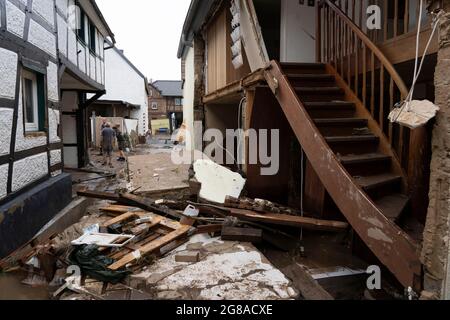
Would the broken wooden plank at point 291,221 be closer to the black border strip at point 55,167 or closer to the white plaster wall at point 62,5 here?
the black border strip at point 55,167

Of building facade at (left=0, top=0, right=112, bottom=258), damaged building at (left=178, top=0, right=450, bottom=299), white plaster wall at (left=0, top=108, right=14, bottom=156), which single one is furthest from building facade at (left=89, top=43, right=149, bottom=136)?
white plaster wall at (left=0, top=108, right=14, bottom=156)

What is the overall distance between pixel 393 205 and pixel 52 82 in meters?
5.46

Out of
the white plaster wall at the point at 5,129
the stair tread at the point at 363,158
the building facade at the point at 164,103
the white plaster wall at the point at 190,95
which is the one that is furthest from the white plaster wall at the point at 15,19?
the building facade at the point at 164,103

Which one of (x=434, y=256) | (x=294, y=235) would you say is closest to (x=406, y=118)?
(x=434, y=256)

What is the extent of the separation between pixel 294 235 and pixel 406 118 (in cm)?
284

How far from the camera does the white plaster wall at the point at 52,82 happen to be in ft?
17.0

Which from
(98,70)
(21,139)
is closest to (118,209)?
(21,139)

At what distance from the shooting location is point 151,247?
3520 millimetres

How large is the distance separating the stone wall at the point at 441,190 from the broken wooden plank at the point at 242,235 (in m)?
2.04

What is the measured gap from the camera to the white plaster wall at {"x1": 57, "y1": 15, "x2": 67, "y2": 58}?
20.0 ft

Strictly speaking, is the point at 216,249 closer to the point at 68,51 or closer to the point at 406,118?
the point at 406,118

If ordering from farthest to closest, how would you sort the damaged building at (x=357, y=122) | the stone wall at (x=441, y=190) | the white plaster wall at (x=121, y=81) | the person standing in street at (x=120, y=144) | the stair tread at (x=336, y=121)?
the white plaster wall at (x=121, y=81)
the person standing in street at (x=120, y=144)
the stair tread at (x=336, y=121)
the damaged building at (x=357, y=122)
the stone wall at (x=441, y=190)

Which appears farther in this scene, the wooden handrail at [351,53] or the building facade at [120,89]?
the building facade at [120,89]

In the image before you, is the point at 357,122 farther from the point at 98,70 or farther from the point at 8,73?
the point at 98,70
